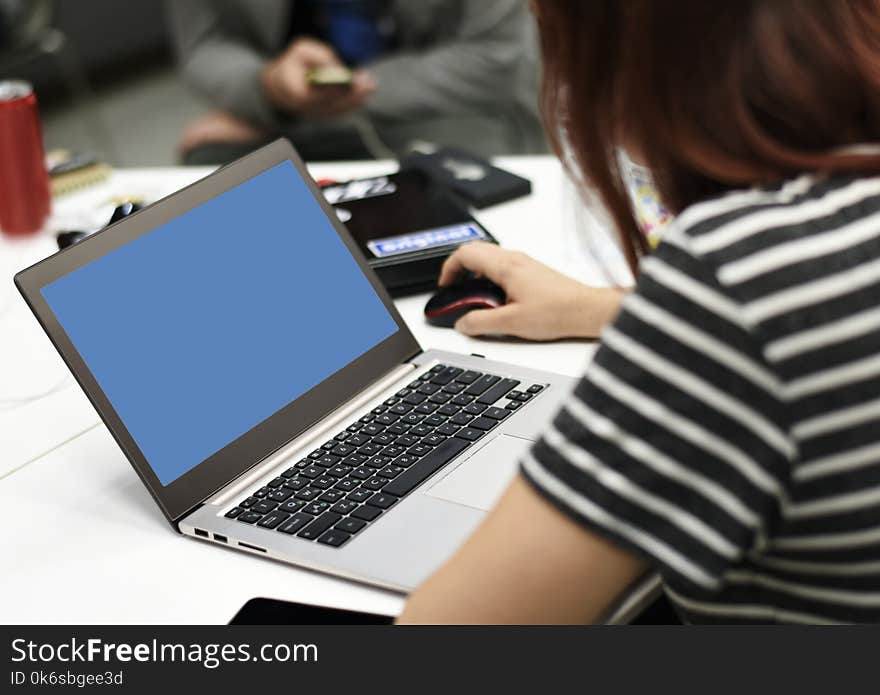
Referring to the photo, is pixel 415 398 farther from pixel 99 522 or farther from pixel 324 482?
pixel 99 522

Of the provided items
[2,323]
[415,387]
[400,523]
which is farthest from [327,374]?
[2,323]

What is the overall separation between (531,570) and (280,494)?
1.07 ft

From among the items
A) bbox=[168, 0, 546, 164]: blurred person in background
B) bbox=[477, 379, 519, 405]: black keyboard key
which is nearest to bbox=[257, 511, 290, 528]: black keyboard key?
bbox=[477, 379, 519, 405]: black keyboard key

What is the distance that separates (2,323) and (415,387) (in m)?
0.54

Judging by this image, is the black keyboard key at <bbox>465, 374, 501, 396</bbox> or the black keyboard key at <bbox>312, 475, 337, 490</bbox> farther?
the black keyboard key at <bbox>465, 374, 501, 396</bbox>

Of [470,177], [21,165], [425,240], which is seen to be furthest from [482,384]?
[21,165]

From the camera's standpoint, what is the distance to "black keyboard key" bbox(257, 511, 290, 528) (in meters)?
0.87

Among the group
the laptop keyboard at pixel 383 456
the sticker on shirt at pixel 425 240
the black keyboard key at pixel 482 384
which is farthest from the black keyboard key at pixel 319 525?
the sticker on shirt at pixel 425 240

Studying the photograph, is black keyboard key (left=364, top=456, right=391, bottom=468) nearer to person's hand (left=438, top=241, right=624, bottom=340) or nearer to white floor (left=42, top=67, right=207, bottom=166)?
person's hand (left=438, top=241, right=624, bottom=340)

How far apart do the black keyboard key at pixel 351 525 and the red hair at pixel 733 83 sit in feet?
1.10

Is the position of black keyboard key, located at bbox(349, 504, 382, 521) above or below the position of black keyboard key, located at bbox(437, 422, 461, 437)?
above

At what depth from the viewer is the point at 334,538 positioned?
0.84 meters

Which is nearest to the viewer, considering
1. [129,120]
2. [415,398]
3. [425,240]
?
[415,398]

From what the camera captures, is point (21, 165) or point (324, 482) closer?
point (324, 482)
